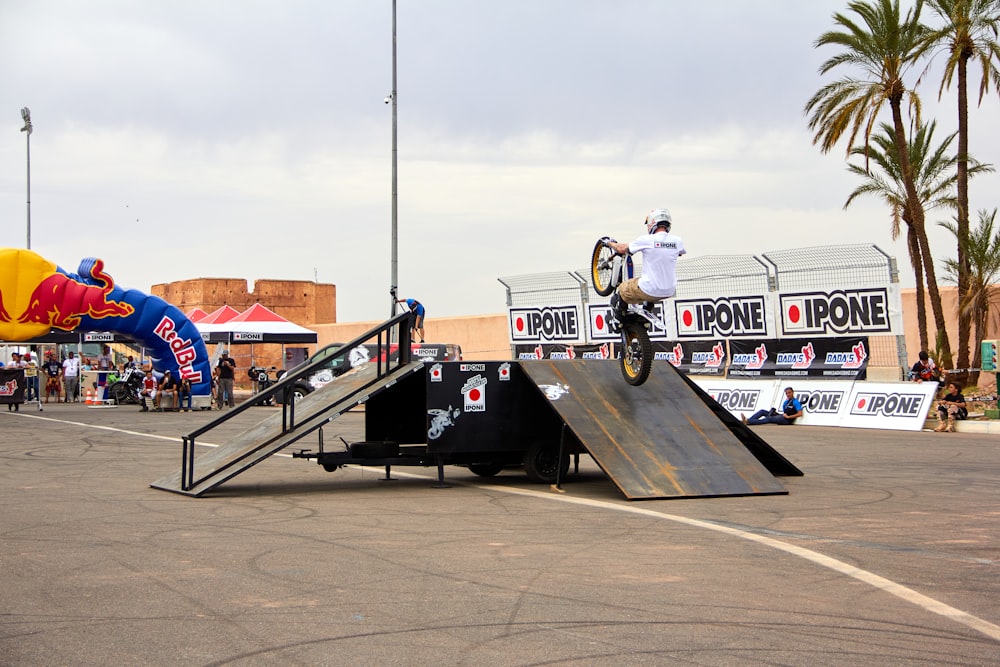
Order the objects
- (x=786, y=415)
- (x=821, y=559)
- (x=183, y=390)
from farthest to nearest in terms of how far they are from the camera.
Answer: (x=183, y=390)
(x=786, y=415)
(x=821, y=559)

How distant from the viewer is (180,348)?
32.7 metres

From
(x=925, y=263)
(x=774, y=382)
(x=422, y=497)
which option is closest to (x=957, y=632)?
(x=422, y=497)

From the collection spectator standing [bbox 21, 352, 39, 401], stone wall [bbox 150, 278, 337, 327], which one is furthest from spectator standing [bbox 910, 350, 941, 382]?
stone wall [bbox 150, 278, 337, 327]

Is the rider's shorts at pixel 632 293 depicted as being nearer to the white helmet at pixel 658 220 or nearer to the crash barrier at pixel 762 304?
the white helmet at pixel 658 220

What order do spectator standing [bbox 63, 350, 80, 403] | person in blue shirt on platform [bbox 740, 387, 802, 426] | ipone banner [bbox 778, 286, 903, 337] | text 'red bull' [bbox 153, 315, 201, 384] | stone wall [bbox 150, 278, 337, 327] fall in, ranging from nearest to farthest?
ipone banner [bbox 778, 286, 903, 337], person in blue shirt on platform [bbox 740, 387, 802, 426], text 'red bull' [bbox 153, 315, 201, 384], spectator standing [bbox 63, 350, 80, 403], stone wall [bbox 150, 278, 337, 327]

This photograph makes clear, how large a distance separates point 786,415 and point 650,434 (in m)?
13.6

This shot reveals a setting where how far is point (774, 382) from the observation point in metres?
26.7

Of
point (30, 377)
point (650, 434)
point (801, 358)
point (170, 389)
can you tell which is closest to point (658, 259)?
point (650, 434)

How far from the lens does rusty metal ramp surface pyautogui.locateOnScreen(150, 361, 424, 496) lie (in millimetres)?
12094

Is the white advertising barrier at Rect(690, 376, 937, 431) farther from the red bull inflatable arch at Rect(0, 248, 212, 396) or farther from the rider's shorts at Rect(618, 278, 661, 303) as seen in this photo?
the red bull inflatable arch at Rect(0, 248, 212, 396)

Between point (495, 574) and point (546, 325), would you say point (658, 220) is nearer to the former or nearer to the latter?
point (495, 574)

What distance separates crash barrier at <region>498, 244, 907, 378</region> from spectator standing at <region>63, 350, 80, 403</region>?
21.2 m

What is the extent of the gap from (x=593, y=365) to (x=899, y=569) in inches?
259

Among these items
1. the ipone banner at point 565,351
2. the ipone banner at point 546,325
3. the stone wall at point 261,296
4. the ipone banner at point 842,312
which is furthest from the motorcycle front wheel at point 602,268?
the stone wall at point 261,296
